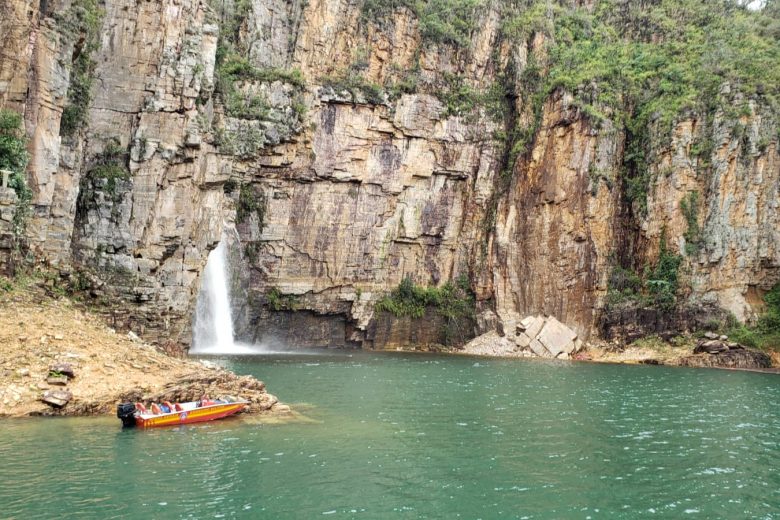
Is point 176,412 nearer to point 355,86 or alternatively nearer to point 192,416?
point 192,416

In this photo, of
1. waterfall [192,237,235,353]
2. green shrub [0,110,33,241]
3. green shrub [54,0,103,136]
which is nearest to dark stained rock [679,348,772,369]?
waterfall [192,237,235,353]

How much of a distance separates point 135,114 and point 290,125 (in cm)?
1613

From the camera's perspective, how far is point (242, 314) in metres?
49.8

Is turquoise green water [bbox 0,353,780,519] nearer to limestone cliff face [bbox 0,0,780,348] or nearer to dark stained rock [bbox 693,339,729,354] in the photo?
limestone cliff face [bbox 0,0,780,348]

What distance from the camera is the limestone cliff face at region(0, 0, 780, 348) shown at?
4669 cm

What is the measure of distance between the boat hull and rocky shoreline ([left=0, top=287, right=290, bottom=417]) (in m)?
1.04

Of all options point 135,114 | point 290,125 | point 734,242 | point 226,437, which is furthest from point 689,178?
point 226,437

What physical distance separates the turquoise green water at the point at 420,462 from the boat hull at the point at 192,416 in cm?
47

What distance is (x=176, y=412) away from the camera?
63.1 ft

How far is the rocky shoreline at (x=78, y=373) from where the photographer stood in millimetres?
19516

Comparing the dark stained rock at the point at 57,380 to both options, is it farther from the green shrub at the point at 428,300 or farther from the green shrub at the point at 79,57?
the green shrub at the point at 428,300

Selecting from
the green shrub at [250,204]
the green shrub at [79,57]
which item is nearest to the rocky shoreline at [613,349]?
the green shrub at [250,204]

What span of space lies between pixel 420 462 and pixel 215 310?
3500 cm

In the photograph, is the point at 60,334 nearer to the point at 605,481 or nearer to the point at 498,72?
the point at 605,481
